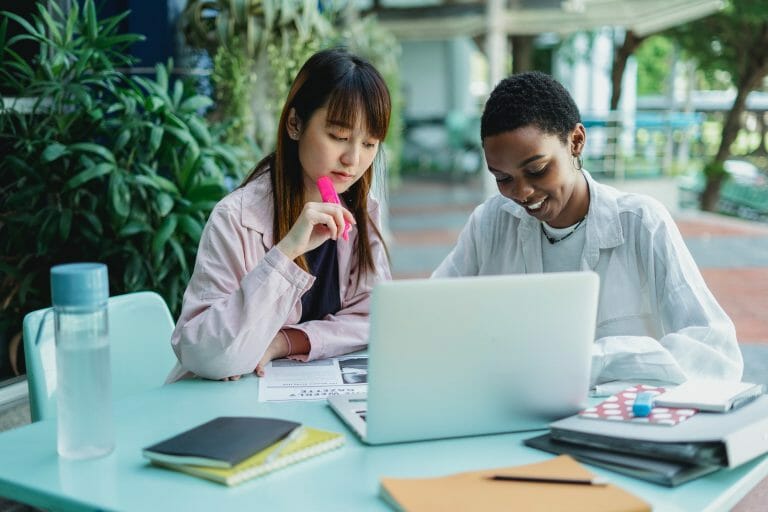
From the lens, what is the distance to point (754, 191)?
479 inches

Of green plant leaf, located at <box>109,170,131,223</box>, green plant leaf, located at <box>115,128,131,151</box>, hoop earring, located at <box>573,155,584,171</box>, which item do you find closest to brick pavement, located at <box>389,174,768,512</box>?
hoop earring, located at <box>573,155,584,171</box>

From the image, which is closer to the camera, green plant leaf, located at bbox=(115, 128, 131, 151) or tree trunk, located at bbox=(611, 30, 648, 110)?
green plant leaf, located at bbox=(115, 128, 131, 151)

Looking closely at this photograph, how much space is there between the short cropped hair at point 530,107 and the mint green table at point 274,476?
67 cm

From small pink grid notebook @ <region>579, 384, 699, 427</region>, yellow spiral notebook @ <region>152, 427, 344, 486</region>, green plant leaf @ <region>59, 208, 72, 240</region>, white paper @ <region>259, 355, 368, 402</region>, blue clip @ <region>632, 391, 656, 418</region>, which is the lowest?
white paper @ <region>259, 355, 368, 402</region>

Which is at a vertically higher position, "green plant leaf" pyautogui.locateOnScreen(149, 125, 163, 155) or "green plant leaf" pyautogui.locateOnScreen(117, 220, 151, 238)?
"green plant leaf" pyautogui.locateOnScreen(149, 125, 163, 155)

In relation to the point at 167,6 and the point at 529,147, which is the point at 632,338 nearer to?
the point at 529,147

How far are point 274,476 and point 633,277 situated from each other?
965 mm

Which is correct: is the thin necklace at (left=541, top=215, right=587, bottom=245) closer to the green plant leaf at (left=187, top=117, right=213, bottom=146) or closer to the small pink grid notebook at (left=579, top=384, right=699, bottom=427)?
the small pink grid notebook at (left=579, top=384, right=699, bottom=427)

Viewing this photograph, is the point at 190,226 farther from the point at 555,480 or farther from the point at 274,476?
the point at 555,480

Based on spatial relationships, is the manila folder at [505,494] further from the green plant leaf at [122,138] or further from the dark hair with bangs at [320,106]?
the green plant leaf at [122,138]

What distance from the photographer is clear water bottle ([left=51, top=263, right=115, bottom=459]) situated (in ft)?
3.81

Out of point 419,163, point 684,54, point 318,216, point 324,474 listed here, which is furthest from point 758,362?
point 419,163

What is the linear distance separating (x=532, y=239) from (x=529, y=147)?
0.99ft

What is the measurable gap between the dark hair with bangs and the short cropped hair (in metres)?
0.23
